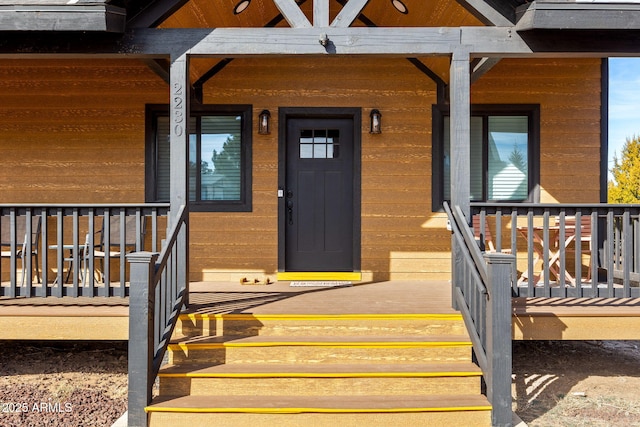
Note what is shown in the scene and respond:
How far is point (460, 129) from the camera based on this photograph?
402 centimetres

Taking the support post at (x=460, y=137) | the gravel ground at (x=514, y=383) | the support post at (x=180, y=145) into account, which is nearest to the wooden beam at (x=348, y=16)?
the support post at (x=460, y=137)

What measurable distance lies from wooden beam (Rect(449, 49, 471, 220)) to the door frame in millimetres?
1934

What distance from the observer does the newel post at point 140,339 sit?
10.4 feet

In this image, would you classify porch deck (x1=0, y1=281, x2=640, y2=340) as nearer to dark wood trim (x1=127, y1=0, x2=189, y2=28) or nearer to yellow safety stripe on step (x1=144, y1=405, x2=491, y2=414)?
yellow safety stripe on step (x1=144, y1=405, x2=491, y2=414)

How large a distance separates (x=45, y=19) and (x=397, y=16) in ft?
11.6

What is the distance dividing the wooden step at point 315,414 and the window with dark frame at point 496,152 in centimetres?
302

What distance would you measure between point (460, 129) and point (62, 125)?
180 inches

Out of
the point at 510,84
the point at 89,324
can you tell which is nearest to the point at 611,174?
the point at 510,84

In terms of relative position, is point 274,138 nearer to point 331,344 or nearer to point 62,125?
point 62,125

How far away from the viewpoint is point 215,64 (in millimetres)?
5777

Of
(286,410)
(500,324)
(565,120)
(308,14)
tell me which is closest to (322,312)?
(286,410)

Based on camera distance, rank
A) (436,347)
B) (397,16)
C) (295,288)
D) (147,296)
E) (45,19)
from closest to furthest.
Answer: (147,296)
(436,347)
(45,19)
(295,288)
(397,16)

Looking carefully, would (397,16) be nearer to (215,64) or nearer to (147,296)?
(215,64)

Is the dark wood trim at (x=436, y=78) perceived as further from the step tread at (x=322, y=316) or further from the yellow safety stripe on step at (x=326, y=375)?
the yellow safety stripe on step at (x=326, y=375)
